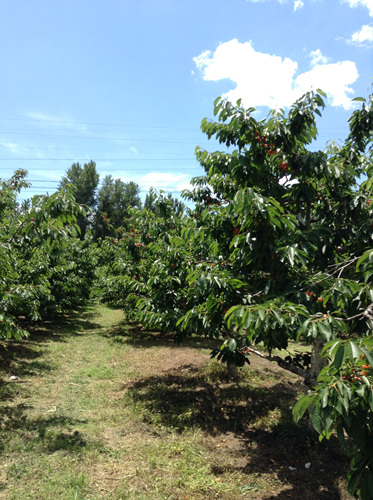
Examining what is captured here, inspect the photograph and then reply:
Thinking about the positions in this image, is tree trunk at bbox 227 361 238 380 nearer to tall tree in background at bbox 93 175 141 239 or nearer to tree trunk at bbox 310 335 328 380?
tree trunk at bbox 310 335 328 380

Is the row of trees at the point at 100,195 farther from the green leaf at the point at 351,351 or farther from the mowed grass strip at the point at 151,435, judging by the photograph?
the green leaf at the point at 351,351

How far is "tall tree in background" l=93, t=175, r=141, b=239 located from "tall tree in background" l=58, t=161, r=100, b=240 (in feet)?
3.77

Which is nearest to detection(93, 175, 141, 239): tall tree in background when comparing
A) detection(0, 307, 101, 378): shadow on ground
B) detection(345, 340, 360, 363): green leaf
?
detection(0, 307, 101, 378): shadow on ground

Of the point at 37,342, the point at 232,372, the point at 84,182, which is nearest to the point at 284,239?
the point at 232,372

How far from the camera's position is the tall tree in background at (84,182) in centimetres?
4206

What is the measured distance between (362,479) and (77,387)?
5845 millimetres

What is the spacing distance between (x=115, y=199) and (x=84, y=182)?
4.52m

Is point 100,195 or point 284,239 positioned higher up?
point 100,195

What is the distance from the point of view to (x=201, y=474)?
378cm

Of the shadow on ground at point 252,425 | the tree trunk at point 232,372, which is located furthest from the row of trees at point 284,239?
the tree trunk at point 232,372

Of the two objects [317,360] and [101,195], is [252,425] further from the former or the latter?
[101,195]

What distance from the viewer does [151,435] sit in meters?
4.75

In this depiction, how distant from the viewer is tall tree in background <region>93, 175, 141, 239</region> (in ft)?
142

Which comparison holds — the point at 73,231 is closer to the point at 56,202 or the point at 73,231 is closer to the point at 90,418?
the point at 56,202
